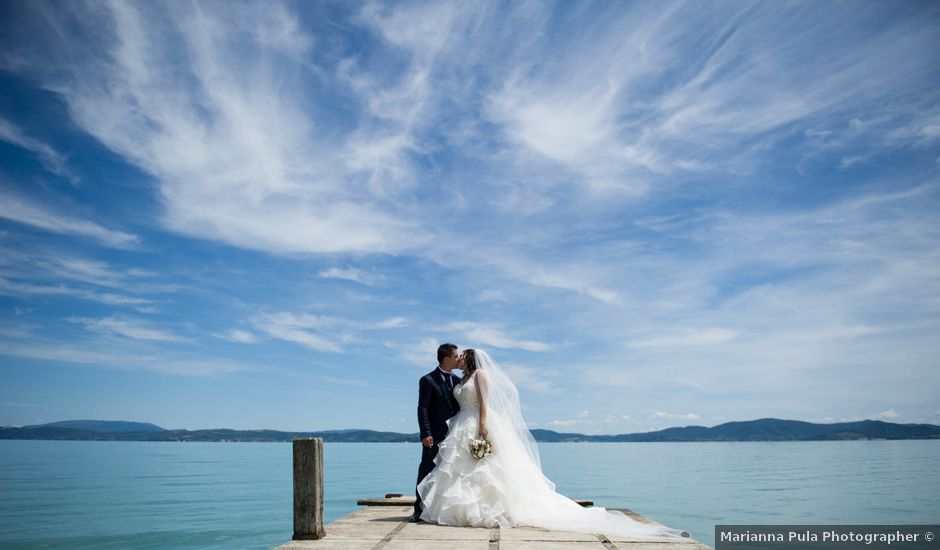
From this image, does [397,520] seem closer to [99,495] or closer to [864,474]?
[99,495]

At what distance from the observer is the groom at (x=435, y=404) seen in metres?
9.72

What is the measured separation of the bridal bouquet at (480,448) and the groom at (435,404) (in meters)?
0.67

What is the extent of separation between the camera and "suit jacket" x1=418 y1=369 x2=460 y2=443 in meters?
9.78

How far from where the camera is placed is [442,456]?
947 cm

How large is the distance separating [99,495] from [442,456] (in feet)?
119

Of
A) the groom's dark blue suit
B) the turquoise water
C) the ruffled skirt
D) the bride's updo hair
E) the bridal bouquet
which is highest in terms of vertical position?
the bride's updo hair

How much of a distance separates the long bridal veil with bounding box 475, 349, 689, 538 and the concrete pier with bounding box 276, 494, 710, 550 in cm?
30

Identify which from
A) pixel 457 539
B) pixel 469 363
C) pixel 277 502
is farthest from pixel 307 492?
pixel 277 502

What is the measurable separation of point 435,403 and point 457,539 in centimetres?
231

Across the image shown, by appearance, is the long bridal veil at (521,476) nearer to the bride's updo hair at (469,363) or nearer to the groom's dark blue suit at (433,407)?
the bride's updo hair at (469,363)

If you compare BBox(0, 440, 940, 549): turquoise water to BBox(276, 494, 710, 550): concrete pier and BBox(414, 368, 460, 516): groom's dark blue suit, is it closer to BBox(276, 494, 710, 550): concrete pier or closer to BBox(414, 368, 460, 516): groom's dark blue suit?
BBox(414, 368, 460, 516): groom's dark blue suit

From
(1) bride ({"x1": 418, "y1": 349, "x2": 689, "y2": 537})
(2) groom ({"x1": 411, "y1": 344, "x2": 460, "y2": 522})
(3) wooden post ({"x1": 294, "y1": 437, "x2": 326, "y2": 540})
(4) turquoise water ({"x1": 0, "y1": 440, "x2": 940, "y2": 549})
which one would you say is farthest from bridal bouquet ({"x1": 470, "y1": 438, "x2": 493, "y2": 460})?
(4) turquoise water ({"x1": 0, "y1": 440, "x2": 940, "y2": 549})

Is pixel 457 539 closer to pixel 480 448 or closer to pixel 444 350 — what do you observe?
pixel 480 448

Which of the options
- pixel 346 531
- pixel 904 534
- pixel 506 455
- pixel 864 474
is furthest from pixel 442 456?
pixel 864 474
